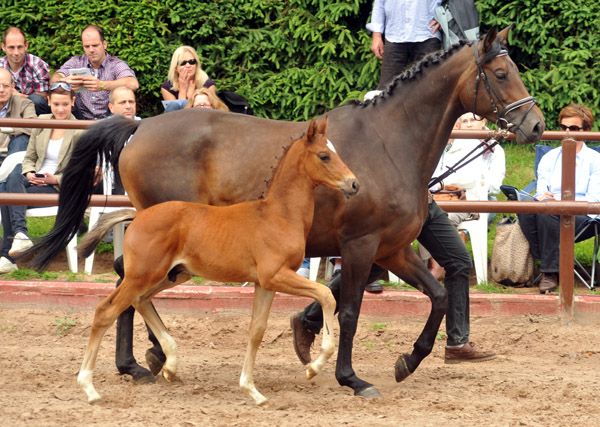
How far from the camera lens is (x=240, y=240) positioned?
5.08 meters

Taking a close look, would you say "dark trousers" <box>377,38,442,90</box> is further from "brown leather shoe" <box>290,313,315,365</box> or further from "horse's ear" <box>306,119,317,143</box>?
"horse's ear" <box>306,119,317,143</box>

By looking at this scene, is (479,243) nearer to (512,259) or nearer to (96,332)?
(512,259)

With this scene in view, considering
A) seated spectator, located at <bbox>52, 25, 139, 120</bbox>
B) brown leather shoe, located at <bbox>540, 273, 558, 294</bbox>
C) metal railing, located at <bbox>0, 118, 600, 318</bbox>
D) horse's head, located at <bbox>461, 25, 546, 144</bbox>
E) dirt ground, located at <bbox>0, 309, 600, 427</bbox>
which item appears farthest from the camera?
seated spectator, located at <bbox>52, 25, 139, 120</bbox>

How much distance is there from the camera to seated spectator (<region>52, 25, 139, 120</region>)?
27.8 ft

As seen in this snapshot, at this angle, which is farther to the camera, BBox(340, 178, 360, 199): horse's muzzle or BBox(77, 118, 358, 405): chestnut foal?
BBox(77, 118, 358, 405): chestnut foal

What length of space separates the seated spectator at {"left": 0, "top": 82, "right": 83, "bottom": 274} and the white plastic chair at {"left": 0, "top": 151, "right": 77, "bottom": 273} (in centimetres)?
5

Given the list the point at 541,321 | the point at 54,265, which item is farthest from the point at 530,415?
the point at 54,265

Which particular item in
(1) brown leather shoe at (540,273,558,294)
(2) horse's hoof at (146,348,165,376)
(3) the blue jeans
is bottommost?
(2) horse's hoof at (146,348,165,376)

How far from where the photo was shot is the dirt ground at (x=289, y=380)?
191 inches

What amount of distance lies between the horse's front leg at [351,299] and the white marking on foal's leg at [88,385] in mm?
1410

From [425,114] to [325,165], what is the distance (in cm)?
98

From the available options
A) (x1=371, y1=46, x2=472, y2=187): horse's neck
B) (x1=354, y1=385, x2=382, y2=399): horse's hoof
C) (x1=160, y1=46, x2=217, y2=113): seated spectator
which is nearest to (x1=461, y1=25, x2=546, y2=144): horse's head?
(x1=371, y1=46, x2=472, y2=187): horse's neck

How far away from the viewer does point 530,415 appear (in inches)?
196

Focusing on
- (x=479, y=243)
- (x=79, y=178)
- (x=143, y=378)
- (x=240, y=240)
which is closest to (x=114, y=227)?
(x=79, y=178)
